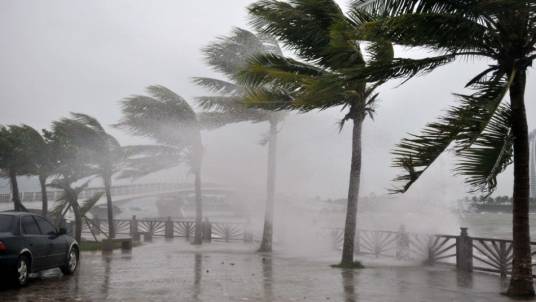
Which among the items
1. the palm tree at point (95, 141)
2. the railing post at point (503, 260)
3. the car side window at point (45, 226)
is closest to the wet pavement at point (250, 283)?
the railing post at point (503, 260)

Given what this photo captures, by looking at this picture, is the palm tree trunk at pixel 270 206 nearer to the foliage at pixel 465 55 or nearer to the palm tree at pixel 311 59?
the palm tree at pixel 311 59

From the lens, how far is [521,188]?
10477mm

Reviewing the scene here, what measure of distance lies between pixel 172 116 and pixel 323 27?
15383 mm

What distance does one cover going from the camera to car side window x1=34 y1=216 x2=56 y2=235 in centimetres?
1224

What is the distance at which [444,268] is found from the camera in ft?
53.2

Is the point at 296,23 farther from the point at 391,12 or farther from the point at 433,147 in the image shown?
the point at 433,147

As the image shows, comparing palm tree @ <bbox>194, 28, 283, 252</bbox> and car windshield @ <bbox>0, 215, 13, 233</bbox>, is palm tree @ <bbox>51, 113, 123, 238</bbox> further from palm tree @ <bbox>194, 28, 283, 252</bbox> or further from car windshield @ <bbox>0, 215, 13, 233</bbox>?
car windshield @ <bbox>0, 215, 13, 233</bbox>

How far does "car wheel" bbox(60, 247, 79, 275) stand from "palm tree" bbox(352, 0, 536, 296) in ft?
27.2

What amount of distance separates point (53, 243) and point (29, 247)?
1.38 metres

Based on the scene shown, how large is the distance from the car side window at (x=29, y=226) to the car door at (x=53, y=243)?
0.22 m

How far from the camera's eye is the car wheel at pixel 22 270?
34.2 feet

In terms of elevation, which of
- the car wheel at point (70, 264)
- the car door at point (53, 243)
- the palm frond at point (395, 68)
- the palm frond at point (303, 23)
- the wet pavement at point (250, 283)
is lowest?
the wet pavement at point (250, 283)

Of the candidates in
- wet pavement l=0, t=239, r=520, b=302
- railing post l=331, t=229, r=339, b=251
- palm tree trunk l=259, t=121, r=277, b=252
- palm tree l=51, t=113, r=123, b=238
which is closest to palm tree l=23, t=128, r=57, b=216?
palm tree l=51, t=113, r=123, b=238

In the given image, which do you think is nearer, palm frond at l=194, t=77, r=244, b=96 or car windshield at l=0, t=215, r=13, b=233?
car windshield at l=0, t=215, r=13, b=233
